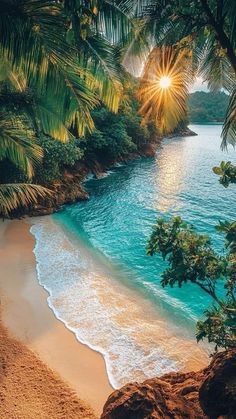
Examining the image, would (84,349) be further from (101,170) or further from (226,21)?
(101,170)

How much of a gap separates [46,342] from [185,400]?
413cm

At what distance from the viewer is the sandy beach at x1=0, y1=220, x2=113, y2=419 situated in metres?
5.96

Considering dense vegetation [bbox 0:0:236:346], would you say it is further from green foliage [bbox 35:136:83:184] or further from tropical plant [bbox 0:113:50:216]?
green foliage [bbox 35:136:83:184]

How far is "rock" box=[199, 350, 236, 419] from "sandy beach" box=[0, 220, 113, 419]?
250 centimetres

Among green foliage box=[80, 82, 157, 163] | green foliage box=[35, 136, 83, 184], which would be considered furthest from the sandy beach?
green foliage box=[80, 82, 157, 163]

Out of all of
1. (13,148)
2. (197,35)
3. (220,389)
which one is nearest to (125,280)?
(13,148)

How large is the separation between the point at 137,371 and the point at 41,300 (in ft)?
12.1

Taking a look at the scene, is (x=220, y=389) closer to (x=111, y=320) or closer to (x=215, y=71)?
(x=111, y=320)

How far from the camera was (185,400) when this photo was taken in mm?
4078

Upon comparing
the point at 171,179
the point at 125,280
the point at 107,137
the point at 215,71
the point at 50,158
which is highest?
the point at 215,71

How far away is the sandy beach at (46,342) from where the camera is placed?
5.96 m

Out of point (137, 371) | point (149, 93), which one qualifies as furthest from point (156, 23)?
point (137, 371)

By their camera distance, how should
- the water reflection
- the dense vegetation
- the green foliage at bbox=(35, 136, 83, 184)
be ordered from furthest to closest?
1. the water reflection
2. the green foliage at bbox=(35, 136, 83, 184)
3. the dense vegetation

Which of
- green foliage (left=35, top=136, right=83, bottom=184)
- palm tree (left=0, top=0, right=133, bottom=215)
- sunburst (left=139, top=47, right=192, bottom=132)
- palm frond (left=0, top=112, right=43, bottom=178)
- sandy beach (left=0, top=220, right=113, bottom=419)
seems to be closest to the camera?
palm tree (left=0, top=0, right=133, bottom=215)
